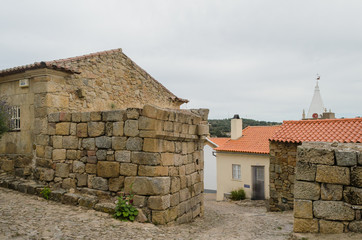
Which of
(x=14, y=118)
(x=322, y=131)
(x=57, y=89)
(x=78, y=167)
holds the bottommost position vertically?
(x=78, y=167)

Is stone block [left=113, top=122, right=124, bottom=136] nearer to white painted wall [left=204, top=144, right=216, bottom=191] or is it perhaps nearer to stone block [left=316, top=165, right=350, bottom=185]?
stone block [left=316, top=165, right=350, bottom=185]

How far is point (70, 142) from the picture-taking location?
7.08 m


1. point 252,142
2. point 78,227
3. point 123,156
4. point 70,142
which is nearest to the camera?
point 78,227

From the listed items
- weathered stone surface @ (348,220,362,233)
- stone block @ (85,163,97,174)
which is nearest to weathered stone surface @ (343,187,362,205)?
weathered stone surface @ (348,220,362,233)

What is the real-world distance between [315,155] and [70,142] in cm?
554

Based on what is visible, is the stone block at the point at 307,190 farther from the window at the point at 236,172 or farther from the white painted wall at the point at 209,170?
the white painted wall at the point at 209,170

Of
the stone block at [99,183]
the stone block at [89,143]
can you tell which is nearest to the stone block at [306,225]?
the stone block at [99,183]

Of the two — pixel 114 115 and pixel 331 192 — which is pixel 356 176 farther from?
pixel 114 115

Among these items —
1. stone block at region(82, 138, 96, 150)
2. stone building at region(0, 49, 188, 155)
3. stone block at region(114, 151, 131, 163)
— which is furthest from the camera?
stone building at region(0, 49, 188, 155)

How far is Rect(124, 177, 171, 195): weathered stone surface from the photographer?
5.90 metres

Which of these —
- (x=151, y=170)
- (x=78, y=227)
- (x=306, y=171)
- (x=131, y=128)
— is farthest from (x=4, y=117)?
(x=306, y=171)

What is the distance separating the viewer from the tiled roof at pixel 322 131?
10.2 metres

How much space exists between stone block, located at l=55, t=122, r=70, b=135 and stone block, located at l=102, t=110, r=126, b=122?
4.05 feet

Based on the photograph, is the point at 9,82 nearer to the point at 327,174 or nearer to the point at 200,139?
the point at 200,139
